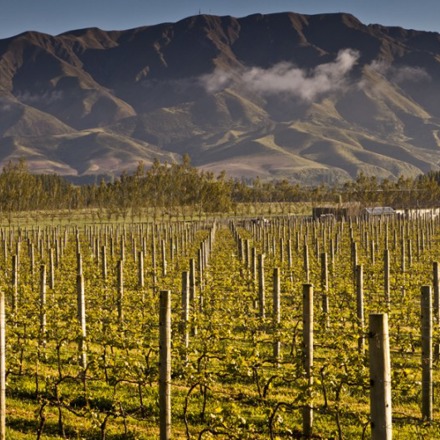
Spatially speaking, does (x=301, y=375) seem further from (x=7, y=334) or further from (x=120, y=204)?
(x=120, y=204)

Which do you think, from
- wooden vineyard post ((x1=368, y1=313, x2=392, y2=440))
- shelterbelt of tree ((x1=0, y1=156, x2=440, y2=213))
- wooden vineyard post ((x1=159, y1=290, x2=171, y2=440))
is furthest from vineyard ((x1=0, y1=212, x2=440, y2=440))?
shelterbelt of tree ((x1=0, y1=156, x2=440, y2=213))

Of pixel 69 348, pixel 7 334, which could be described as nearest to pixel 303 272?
pixel 69 348

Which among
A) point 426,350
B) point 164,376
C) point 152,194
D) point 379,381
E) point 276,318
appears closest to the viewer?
point 379,381

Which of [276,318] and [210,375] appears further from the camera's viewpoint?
[276,318]

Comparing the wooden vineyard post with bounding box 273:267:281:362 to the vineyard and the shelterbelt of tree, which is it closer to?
the vineyard

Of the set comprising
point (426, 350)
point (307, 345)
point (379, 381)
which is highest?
→ point (379, 381)

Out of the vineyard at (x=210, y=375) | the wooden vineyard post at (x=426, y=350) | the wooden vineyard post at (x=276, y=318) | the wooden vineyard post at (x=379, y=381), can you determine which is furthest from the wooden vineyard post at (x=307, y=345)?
the wooden vineyard post at (x=379, y=381)

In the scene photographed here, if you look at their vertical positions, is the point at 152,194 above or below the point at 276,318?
above

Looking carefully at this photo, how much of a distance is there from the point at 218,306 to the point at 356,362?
9293 millimetres

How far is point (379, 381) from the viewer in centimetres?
713

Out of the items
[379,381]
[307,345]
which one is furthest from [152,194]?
[379,381]

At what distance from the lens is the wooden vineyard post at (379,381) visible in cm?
707

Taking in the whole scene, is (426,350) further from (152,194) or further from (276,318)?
(152,194)

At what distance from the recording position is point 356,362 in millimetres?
10156
